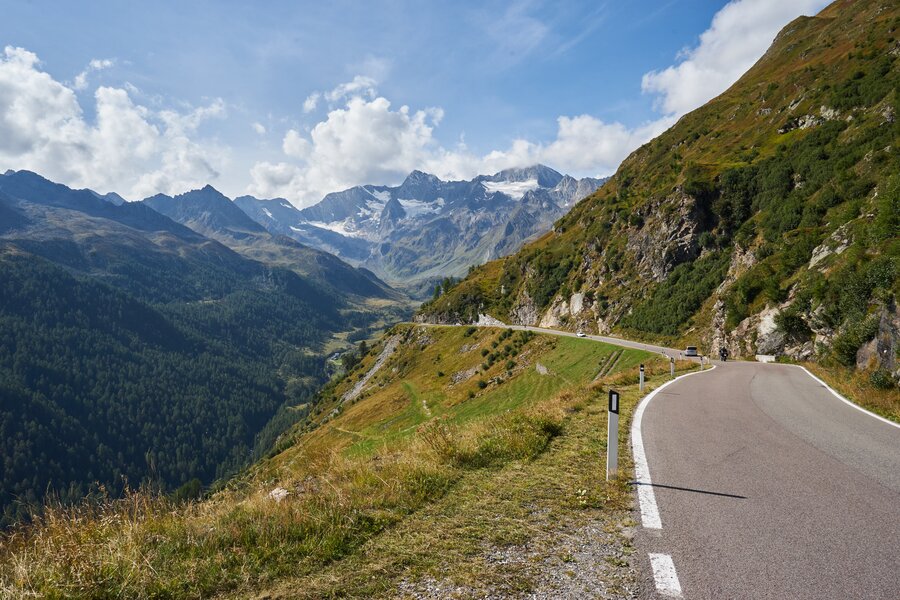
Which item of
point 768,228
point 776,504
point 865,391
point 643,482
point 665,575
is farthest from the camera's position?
point 768,228

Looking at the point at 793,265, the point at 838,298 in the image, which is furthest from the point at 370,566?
the point at 793,265

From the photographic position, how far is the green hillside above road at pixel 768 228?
2741 cm

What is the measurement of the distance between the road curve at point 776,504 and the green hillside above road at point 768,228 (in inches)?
386

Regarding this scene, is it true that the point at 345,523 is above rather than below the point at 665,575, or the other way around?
below

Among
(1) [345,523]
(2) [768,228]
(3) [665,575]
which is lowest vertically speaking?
(1) [345,523]

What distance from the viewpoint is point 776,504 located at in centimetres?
639

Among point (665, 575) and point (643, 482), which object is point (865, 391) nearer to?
point (643, 482)

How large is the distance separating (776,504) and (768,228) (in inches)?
2106

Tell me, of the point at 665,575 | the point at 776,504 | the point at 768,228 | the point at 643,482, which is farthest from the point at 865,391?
the point at 768,228

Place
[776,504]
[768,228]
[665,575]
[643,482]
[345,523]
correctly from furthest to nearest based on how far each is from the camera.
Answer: [768,228] < [643,482] < [776,504] < [345,523] < [665,575]

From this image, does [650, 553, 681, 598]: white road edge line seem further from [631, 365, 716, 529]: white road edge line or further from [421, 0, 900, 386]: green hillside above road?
[421, 0, 900, 386]: green hillside above road

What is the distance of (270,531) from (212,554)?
701mm

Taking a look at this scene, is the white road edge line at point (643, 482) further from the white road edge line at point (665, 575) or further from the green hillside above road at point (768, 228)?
the green hillside above road at point (768, 228)

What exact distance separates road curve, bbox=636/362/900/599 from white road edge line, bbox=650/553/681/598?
0.21 feet
